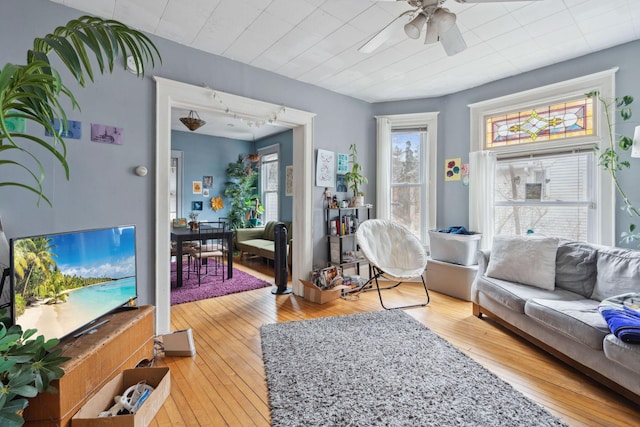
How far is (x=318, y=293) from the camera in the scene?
3.47 m

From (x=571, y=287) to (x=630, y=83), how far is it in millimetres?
1998

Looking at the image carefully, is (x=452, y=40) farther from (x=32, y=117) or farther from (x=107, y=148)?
(x=107, y=148)

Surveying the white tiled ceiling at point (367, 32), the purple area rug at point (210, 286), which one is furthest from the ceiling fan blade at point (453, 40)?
the purple area rug at point (210, 286)

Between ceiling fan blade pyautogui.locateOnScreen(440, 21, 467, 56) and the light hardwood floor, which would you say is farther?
ceiling fan blade pyautogui.locateOnScreen(440, 21, 467, 56)

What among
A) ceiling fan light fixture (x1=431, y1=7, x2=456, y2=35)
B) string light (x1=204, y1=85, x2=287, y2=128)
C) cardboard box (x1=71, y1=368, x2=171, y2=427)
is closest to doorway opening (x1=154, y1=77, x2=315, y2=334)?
string light (x1=204, y1=85, x2=287, y2=128)

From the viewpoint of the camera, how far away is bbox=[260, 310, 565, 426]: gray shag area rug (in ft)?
5.26

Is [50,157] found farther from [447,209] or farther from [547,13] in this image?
[447,209]

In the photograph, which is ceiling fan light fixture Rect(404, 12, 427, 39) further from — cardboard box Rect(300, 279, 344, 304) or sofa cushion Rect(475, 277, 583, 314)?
cardboard box Rect(300, 279, 344, 304)

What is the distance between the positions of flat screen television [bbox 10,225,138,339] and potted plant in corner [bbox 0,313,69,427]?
0.23 meters

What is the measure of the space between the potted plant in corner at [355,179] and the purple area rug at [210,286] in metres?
1.73

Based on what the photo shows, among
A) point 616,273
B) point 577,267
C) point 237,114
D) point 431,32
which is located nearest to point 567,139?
point 577,267

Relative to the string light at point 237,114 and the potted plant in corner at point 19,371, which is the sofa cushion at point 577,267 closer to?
→ the string light at point 237,114

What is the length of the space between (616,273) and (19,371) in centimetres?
351

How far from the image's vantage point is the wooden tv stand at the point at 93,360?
130 centimetres
